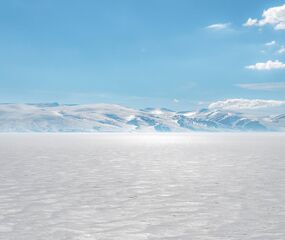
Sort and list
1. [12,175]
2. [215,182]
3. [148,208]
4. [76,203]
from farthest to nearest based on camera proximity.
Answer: [12,175], [215,182], [76,203], [148,208]

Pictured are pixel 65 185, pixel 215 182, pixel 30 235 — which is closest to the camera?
pixel 30 235

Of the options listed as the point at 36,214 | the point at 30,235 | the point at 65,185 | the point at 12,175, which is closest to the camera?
the point at 30,235

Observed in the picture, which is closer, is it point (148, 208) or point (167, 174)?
point (148, 208)

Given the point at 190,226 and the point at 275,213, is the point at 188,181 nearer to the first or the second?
the point at 275,213

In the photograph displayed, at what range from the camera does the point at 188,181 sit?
1256 inches

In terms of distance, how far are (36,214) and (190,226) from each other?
6.81 meters

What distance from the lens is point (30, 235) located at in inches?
607

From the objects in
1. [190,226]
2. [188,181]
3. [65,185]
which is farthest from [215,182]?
[190,226]

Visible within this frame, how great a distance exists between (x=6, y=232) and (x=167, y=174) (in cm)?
2241

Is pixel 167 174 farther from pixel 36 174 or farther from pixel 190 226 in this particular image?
pixel 190 226

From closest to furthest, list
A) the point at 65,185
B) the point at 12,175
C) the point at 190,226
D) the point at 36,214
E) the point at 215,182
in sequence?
the point at 190,226
the point at 36,214
the point at 65,185
the point at 215,182
the point at 12,175

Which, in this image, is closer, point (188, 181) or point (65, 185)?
point (65, 185)

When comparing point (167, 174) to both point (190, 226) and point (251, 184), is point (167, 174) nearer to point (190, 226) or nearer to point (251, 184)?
point (251, 184)

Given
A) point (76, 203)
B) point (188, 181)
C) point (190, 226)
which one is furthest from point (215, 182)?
point (190, 226)
